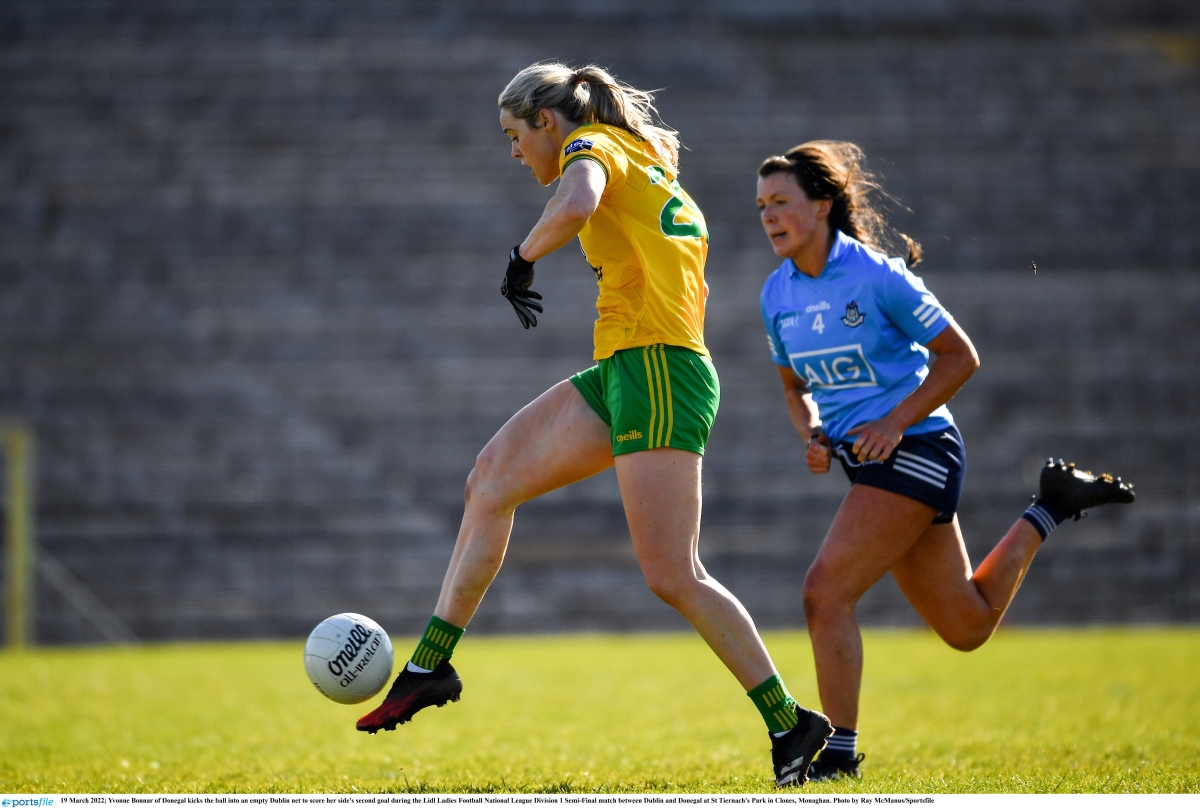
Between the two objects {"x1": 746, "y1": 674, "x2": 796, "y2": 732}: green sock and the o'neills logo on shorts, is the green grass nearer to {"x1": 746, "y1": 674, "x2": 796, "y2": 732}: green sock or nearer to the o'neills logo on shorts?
{"x1": 746, "y1": 674, "x2": 796, "y2": 732}: green sock

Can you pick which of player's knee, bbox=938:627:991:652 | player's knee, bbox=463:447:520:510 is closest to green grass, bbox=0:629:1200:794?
player's knee, bbox=938:627:991:652

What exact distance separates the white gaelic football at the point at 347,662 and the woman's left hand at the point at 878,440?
1.75 m

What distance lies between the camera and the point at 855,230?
4.61 m

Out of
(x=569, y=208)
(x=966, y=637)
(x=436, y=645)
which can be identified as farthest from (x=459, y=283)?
(x=569, y=208)

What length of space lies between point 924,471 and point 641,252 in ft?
4.35

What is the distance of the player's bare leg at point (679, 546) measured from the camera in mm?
3670

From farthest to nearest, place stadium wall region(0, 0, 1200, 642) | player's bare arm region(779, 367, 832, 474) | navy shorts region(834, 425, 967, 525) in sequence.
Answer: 1. stadium wall region(0, 0, 1200, 642)
2. player's bare arm region(779, 367, 832, 474)
3. navy shorts region(834, 425, 967, 525)

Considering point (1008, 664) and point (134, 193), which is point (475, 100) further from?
point (1008, 664)

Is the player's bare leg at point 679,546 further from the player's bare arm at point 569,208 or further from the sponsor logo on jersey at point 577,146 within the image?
the sponsor logo on jersey at point 577,146

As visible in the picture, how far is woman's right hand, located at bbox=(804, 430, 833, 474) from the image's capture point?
4.27m

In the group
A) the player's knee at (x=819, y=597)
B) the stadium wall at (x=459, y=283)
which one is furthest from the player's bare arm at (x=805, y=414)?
the stadium wall at (x=459, y=283)

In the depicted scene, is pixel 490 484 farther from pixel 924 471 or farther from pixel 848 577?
pixel 924 471

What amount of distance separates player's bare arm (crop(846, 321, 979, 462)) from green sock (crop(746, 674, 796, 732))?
0.87 metres

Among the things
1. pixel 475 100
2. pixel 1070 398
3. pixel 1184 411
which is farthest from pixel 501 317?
pixel 1184 411
